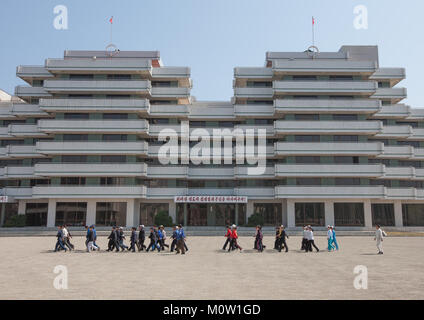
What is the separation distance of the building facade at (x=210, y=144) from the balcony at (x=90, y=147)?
5.4 inches

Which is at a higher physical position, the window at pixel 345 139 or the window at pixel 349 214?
the window at pixel 345 139

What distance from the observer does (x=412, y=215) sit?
50.4 metres

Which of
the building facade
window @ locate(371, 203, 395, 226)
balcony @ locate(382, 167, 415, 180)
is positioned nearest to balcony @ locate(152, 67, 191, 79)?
the building facade

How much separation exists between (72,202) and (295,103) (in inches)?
1347

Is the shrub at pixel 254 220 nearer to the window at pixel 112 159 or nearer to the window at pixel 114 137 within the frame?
the window at pixel 112 159

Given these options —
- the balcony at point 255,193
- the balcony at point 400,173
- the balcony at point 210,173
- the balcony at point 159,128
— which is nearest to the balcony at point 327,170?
the balcony at point 255,193

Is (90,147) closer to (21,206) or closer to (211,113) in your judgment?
(21,206)

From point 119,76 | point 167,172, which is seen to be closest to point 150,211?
point 167,172

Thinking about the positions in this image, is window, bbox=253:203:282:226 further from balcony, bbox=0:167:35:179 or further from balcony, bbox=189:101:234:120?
balcony, bbox=0:167:35:179

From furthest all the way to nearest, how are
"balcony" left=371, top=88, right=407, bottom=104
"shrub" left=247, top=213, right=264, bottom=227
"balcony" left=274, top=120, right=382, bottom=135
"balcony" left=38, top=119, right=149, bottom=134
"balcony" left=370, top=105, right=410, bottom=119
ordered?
"balcony" left=371, top=88, right=407, bottom=104
"balcony" left=370, top=105, right=410, bottom=119
"balcony" left=274, top=120, right=382, bottom=135
"balcony" left=38, top=119, right=149, bottom=134
"shrub" left=247, top=213, right=264, bottom=227

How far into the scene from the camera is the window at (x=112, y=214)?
46.2 metres

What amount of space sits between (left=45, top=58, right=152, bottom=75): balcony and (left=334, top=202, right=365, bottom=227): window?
33475mm

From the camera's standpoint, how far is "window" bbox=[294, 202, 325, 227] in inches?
1831
